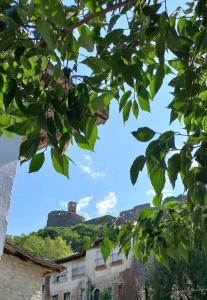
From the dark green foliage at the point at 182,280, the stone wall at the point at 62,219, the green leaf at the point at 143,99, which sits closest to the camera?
the green leaf at the point at 143,99

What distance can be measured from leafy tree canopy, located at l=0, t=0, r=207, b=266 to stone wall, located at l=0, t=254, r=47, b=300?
31.0ft

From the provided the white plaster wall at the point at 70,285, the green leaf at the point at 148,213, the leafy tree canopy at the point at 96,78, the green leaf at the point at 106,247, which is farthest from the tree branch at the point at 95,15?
the white plaster wall at the point at 70,285

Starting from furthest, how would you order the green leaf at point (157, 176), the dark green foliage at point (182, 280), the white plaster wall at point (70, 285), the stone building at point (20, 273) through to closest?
1. the white plaster wall at point (70, 285)
2. the dark green foliage at point (182, 280)
3. the stone building at point (20, 273)
4. the green leaf at point (157, 176)

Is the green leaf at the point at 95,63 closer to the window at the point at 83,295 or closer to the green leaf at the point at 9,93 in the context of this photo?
the green leaf at the point at 9,93

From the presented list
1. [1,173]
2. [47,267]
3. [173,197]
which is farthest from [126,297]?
[173,197]

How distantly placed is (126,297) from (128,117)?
29796 millimetres

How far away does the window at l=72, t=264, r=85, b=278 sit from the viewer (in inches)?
1369

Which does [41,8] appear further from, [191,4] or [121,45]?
[191,4]

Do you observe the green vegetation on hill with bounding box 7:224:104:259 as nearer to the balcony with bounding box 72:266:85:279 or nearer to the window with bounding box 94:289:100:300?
the balcony with bounding box 72:266:85:279

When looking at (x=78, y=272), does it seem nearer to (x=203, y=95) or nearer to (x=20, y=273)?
(x=20, y=273)

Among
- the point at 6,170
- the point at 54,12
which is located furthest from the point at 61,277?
the point at 54,12

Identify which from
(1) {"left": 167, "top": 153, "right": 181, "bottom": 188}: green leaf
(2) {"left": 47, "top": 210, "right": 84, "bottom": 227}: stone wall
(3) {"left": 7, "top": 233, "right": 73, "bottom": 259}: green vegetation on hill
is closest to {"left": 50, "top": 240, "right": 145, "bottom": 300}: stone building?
(3) {"left": 7, "top": 233, "right": 73, "bottom": 259}: green vegetation on hill

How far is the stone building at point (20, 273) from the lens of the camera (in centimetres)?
1120

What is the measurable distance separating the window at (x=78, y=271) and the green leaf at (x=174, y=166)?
3336cm
